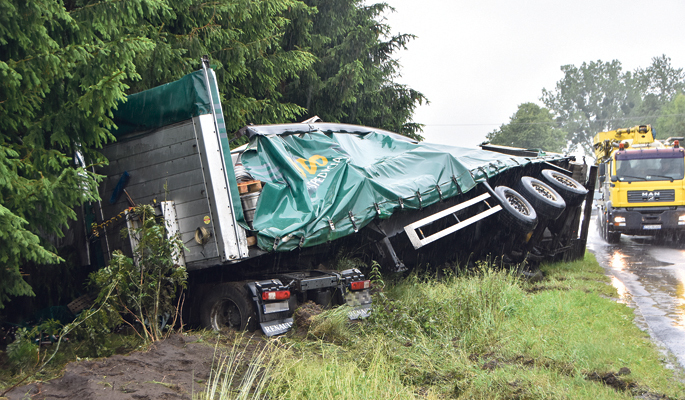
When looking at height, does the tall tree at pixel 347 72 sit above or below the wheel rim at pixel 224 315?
above

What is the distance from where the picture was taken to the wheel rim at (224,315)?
6.37m

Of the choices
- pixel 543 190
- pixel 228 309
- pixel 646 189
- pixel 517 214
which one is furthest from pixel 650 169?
pixel 228 309

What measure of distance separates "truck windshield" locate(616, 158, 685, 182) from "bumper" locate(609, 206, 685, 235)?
0.86m

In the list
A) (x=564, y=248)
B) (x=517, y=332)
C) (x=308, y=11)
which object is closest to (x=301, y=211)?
(x=517, y=332)

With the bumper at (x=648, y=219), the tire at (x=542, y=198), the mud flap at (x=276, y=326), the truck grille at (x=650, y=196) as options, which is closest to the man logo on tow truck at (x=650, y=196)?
the truck grille at (x=650, y=196)

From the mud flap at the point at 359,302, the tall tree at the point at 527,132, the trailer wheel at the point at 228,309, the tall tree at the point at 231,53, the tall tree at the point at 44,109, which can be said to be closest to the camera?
the tall tree at the point at 44,109

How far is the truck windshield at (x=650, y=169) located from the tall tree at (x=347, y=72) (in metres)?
6.12

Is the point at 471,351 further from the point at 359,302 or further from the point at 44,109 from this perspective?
the point at 44,109

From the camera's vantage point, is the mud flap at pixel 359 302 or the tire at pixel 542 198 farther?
the tire at pixel 542 198

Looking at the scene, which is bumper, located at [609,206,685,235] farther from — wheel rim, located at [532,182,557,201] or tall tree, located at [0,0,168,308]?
tall tree, located at [0,0,168,308]

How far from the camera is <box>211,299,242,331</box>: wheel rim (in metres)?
6.37

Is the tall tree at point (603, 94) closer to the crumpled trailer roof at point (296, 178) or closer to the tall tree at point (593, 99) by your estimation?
the tall tree at point (593, 99)

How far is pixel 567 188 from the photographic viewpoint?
9.99 meters

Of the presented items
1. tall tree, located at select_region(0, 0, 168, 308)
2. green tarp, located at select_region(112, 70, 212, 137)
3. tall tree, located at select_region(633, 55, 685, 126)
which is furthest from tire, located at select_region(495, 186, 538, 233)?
tall tree, located at select_region(633, 55, 685, 126)
